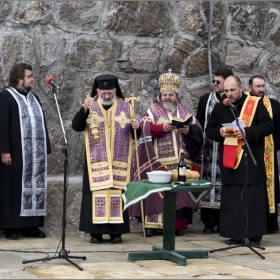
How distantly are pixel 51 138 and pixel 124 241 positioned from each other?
1.62 meters

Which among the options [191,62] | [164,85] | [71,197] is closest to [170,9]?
[191,62]

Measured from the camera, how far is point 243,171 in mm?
8586

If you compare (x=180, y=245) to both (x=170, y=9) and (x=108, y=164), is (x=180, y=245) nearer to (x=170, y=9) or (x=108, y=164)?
(x=108, y=164)

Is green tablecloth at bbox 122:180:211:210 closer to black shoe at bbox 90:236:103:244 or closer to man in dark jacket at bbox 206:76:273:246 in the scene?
man in dark jacket at bbox 206:76:273:246

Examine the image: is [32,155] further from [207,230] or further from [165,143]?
[207,230]

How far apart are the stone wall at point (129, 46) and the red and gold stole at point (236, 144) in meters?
1.74

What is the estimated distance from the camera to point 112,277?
671 cm

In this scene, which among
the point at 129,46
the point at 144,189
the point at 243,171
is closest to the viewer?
the point at 144,189

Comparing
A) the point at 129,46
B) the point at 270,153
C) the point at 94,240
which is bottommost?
the point at 94,240

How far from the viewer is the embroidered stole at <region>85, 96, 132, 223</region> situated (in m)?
8.82

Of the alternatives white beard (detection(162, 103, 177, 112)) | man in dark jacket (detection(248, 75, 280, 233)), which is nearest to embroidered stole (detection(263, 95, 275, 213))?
man in dark jacket (detection(248, 75, 280, 233))

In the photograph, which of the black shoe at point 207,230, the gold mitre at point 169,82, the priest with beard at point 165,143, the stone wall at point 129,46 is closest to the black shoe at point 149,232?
the priest with beard at point 165,143

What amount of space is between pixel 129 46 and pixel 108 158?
1.87m

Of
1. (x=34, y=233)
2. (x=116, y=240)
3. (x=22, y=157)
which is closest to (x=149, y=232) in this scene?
(x=116, y=240)
